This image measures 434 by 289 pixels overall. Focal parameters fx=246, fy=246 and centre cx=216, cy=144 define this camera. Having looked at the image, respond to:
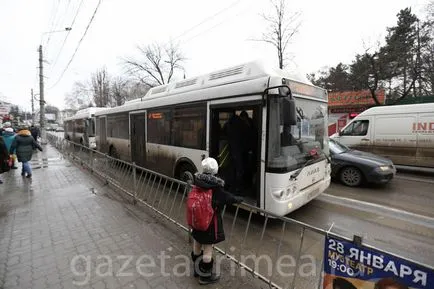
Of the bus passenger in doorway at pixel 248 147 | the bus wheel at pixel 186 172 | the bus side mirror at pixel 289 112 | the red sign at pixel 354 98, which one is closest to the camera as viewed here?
the bus side mirror at pixel 289 112

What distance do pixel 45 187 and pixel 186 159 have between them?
15.5 feet

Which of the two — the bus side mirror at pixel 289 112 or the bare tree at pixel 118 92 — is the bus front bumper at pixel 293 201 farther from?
the bare tree at pixel 118 92

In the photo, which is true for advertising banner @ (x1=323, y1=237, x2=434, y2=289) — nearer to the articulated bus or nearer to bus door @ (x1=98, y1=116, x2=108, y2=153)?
the articulated bus

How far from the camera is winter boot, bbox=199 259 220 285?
2879mm

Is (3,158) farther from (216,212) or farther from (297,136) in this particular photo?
(297,136)

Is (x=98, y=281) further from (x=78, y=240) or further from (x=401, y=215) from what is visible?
(x=401, y=215)

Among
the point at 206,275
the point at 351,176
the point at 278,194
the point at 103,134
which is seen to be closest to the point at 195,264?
the point at 206,275

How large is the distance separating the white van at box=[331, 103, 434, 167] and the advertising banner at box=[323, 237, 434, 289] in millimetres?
9512

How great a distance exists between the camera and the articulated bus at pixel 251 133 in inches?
163

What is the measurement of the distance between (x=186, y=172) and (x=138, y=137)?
3270 millimetres

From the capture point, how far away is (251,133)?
537 centimetres

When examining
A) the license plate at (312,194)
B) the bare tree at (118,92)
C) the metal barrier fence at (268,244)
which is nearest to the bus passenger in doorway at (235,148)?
the metal barrier fence at (268,244)

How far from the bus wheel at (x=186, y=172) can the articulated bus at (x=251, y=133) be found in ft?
0.08

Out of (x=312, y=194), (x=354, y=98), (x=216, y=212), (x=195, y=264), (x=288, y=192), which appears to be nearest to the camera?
(x=216, y=212)
